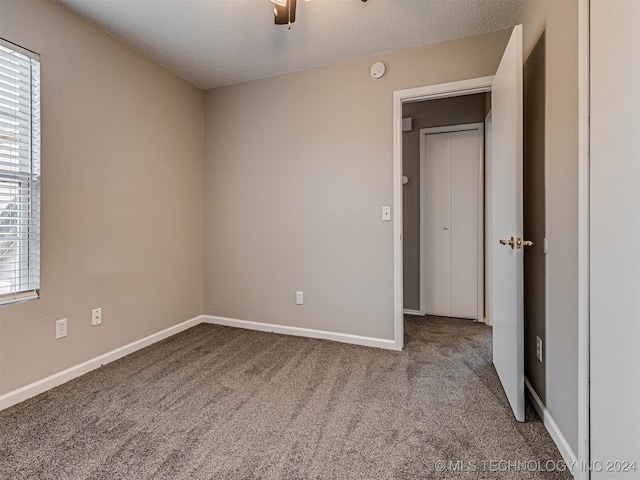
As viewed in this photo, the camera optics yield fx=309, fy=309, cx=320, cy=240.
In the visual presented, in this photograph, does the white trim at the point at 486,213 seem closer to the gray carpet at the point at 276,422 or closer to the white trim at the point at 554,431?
the gray carpet at the point at 276,422

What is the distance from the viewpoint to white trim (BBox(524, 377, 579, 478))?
50.1 inches

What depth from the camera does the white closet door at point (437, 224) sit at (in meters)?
3.62

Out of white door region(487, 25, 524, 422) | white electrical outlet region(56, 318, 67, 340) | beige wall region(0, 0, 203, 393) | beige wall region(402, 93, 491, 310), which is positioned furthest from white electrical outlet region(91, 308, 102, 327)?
beige wall region(402, 93, 491, 310)

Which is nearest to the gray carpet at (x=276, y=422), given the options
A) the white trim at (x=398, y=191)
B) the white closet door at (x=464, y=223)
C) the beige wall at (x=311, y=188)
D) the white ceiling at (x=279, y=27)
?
the white trim at (x=398, y=191)

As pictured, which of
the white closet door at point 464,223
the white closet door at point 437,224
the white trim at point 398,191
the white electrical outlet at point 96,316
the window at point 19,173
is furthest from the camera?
the white closet door at point 437,224

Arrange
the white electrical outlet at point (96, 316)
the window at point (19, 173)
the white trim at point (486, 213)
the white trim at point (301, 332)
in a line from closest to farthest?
1. the window at point (19, 173)
2. the white electrical outlet at point (96, 316)
3. the white trim at point (301, 332)
4. the white trim at point (486, 213)

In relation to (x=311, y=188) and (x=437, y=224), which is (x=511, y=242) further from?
(x=437, y=224)

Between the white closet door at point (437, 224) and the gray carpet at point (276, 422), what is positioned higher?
the white closet door at point (437, 224)

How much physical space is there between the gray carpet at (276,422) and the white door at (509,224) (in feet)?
0.82

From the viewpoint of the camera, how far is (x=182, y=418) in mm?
1645

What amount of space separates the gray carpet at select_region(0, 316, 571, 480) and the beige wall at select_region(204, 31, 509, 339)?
0.60 meters

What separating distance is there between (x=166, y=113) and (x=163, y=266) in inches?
55.4
